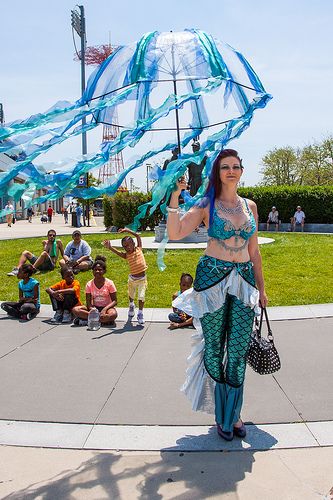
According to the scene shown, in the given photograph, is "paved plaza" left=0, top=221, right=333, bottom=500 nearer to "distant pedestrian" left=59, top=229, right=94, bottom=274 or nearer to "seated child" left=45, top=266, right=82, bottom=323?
"seated child" left=45, top=266, right=82, bottom=323

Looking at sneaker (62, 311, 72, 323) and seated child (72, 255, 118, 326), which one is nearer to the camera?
seated child (72, 255, 118, 326)

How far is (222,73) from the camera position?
5.00 m

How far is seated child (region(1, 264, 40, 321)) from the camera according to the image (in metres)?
7.64

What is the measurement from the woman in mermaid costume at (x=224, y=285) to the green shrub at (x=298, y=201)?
23.3 meters

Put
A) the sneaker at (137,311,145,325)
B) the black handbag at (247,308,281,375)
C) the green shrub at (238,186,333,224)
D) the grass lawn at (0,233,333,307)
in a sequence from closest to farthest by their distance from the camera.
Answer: the black handbag at (247,308,281,375)
the sneaker at (137,311,145,325)
the grass lawn at (0,233,333,307)
the green shrub at (238,186,333,224)

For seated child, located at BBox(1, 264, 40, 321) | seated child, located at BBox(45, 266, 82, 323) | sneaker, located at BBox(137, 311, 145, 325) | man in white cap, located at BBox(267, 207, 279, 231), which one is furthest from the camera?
man in white cap, located at BBox(267, 207, 279, 231)

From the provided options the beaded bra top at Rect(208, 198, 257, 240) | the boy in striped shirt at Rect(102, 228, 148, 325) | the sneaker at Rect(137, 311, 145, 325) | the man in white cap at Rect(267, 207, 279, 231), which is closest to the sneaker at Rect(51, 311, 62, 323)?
the boy in striped shirt at Rect(102, 228, 148, 325)

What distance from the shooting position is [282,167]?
5181cm

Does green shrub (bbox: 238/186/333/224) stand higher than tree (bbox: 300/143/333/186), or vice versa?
tree (bbox: 300/143/333/186)

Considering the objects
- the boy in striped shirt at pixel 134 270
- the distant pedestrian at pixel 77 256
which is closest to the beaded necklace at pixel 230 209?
the boy in striped shirt at pixel 134 270

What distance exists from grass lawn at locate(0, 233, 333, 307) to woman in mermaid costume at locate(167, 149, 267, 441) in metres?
4.76

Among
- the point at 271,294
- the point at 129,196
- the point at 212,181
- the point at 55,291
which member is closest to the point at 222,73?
the point at 212,181

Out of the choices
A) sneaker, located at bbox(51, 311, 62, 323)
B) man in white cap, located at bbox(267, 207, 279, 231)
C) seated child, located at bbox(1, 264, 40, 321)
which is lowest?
sneaker, located at bbox(51, 311, 62, 323)

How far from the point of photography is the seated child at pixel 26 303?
25.1 feet
